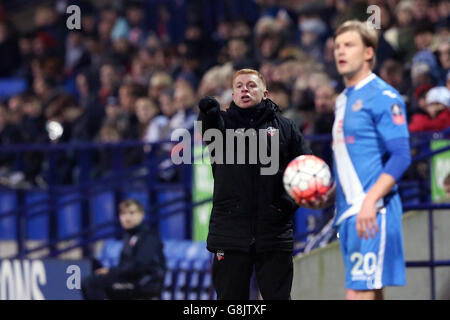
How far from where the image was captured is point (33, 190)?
1272 centimetres

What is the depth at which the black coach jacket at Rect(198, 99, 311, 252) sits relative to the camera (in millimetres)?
6090

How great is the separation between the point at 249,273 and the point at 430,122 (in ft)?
13.2

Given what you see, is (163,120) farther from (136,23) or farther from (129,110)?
(136,23)

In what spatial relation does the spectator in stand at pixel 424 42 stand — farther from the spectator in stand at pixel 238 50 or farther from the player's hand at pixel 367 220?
the player's hand at pixel 367 220

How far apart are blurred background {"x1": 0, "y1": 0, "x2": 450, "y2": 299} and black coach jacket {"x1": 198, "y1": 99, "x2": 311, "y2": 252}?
2.36 meters

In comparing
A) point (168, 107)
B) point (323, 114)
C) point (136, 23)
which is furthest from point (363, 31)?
point (136, 23)

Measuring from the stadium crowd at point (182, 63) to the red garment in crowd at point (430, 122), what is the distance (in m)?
0.01

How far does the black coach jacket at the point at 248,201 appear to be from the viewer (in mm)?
6090

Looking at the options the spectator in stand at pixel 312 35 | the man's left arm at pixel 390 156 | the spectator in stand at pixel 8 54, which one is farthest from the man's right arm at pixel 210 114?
the spectator in stand at pixel 8 54

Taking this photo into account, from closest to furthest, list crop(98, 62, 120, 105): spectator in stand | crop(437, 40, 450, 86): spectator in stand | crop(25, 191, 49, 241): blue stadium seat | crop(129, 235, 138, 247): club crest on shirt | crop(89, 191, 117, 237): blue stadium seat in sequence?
1. crop(129, 235, 138, 247): club crest on shirt
2. crop(437, 40, 450, 86): spectator in stand
3. crop(89, 191, 117, 237): blue stadium seat
4. crop(25, 191, 49, 241): blue stadium seat
5. crop(98, 62, 120, 105): spectator in stand

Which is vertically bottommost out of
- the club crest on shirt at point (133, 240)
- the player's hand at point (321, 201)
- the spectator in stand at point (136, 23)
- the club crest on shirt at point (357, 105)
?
the club crest on shirt at point (133, 240)

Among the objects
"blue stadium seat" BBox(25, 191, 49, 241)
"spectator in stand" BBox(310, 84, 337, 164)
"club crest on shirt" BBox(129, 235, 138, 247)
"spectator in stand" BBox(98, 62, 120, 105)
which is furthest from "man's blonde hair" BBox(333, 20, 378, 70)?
"spectator in stand" BBox(98, 62, 120, 105)

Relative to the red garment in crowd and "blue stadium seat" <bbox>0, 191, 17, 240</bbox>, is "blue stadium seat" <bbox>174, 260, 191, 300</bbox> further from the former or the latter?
"blue stadium seat" <bbox>0, 191, 17, 240</bbox>

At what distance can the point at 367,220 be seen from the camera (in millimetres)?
5391
